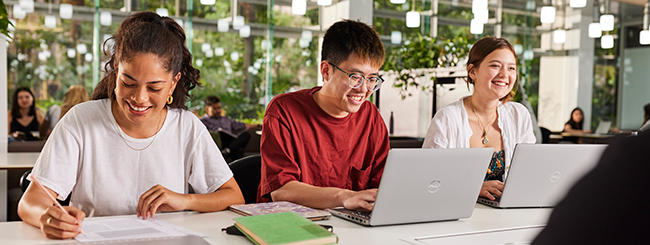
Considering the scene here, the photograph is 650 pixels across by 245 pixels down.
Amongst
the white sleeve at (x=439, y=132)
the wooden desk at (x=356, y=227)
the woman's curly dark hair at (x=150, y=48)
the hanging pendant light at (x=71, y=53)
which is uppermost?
the hanging pendant light at (x=71, y=53)

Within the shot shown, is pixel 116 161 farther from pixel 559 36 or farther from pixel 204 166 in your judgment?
pixel 559 36

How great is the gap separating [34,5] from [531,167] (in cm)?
866

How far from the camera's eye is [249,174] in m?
2.13

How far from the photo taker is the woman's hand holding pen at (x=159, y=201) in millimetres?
1450

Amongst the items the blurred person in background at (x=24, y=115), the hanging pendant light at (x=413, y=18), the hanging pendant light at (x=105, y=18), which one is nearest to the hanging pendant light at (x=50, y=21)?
the hanging pendant light at (x=105, y=18)

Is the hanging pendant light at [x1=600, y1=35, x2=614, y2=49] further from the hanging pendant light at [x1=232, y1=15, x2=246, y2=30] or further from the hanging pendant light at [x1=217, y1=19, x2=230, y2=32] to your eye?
the hanging pendant light at [x1=217, y1=19, x2=230, y2=32]

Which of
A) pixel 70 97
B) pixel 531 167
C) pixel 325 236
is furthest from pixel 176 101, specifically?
pixel 70 97

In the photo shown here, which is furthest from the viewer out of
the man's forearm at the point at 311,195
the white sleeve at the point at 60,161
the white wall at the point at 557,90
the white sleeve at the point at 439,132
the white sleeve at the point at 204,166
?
the white wall at the point at 557,90

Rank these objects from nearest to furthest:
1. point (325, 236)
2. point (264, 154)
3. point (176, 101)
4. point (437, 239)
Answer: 1. point (325, 236)
2. point (437, 239)
3. point (176, 101)
4. point (264, 154)

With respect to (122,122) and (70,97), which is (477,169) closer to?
(122,122)

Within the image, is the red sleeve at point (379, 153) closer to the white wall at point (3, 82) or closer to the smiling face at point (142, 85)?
the smiling face at point (142, 85)

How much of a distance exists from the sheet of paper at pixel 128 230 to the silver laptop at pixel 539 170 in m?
1.02

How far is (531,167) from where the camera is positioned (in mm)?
1703

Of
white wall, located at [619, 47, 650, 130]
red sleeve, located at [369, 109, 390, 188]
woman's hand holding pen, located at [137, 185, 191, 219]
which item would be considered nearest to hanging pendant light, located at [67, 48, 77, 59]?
red sleeve, located at [369, 109, 390, 188]
